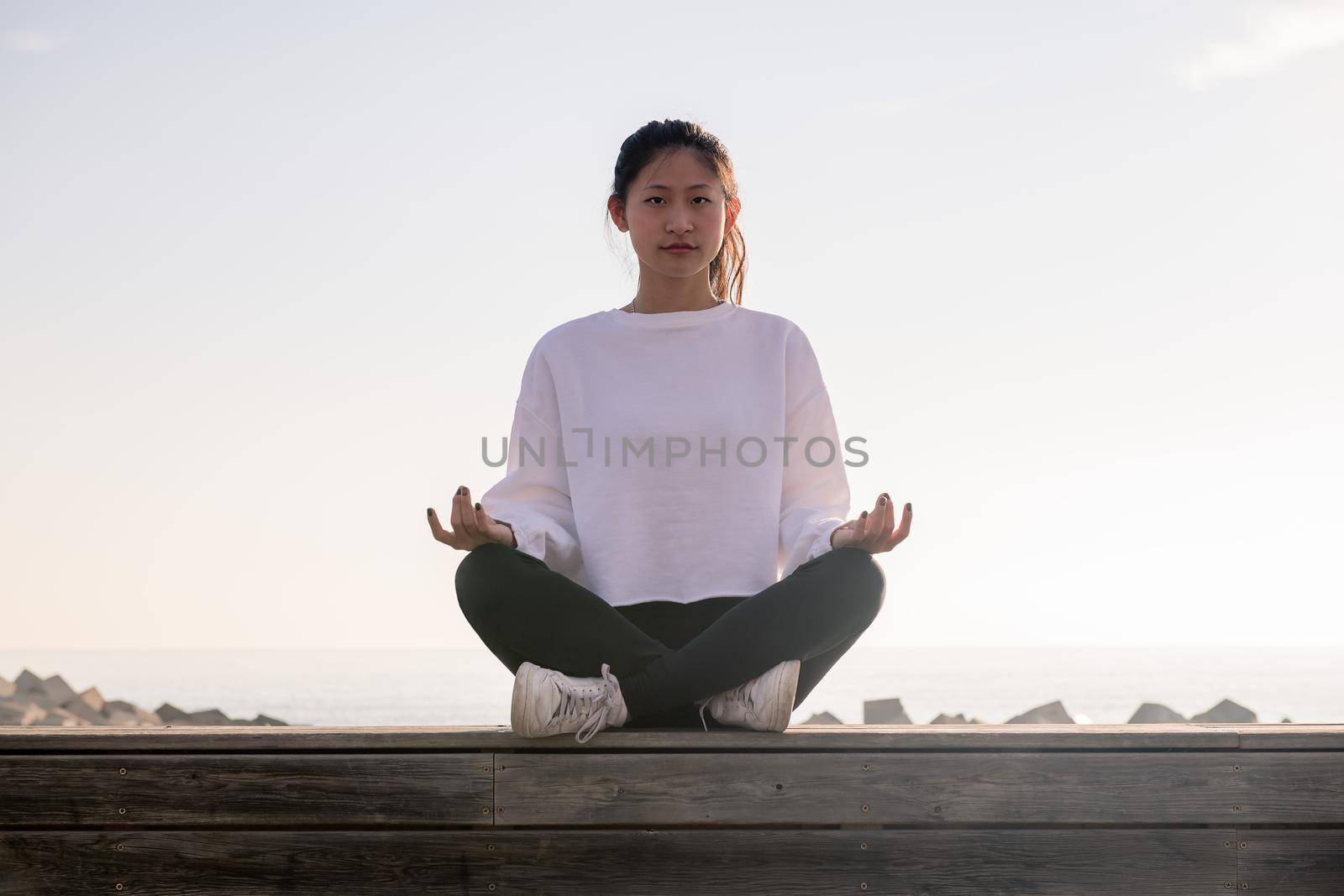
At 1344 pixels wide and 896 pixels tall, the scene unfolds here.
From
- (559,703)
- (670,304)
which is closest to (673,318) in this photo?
(670,304)

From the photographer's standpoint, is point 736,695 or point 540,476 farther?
point 540,476

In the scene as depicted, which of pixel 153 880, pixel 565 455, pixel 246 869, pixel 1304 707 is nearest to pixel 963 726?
pixel 565 455

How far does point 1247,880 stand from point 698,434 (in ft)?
4.47

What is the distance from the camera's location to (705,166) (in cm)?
288

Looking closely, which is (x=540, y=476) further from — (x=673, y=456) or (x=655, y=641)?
(x=655, y=641)

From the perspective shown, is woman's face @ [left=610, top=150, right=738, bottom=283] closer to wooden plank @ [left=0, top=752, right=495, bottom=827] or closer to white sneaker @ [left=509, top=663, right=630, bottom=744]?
white sneaker @ [left=509, top=663, right=630, bottom=744]

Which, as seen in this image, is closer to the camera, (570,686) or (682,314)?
(570,686)

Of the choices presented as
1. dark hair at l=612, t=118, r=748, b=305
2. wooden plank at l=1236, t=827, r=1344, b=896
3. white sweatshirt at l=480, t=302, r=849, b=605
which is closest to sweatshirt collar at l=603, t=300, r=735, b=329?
white sweatshirt at l=480, t=302, r=849, b=605

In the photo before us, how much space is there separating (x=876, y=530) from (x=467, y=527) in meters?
0.78

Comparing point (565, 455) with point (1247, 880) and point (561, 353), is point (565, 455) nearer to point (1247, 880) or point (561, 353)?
point (561, 353)

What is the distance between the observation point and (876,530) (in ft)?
7.73

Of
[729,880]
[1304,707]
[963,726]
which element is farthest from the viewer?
[1304,707]

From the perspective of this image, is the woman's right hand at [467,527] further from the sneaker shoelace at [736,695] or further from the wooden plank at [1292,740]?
the wooden plank at [1292,740]

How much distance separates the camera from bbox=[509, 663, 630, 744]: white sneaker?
2197 mm
